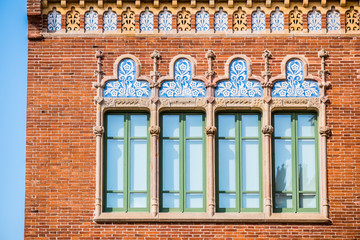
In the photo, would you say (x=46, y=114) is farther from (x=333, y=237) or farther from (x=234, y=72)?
(x=333, y=237)

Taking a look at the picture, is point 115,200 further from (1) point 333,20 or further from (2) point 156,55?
(1) point 333,20

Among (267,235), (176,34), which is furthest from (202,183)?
(176,34)

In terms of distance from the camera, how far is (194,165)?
24109 millimetres

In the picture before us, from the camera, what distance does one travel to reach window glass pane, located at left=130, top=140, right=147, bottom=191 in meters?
24.0

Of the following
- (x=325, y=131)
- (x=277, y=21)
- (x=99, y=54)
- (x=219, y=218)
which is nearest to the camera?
(x=219, y=218)

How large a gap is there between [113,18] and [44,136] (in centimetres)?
321

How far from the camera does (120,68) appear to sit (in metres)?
24.4

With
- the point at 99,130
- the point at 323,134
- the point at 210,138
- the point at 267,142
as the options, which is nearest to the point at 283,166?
the point at 267,142

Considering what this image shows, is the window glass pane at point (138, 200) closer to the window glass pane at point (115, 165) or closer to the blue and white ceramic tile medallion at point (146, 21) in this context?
the window glass pane at point (115, 165)

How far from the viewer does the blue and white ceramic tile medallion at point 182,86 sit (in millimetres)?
24156

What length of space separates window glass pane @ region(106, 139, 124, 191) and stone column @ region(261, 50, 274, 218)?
3243 mm

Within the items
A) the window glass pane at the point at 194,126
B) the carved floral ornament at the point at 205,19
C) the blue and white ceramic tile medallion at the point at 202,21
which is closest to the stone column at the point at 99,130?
the carved floral ornament at the point at 205,19

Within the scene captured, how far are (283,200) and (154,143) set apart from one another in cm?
319

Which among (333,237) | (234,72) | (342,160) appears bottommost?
(333,237)
